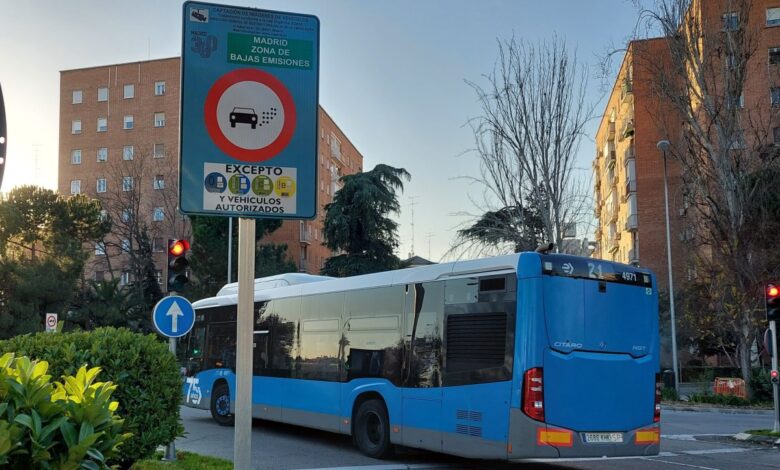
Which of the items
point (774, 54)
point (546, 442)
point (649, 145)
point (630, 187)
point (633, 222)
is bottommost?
point (546, 442)

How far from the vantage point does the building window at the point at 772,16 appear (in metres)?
46.4

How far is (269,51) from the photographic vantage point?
15.3 feet

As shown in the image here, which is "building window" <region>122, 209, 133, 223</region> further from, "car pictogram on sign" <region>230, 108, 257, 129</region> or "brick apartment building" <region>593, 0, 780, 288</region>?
"car pictogram on sign" <region>230, 108, 257, 129</region>

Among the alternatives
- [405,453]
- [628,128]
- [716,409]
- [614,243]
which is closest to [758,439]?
[405,453]

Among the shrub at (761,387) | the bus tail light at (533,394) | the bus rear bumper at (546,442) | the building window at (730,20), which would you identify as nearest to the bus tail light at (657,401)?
the bus rear bumper at (546,442)

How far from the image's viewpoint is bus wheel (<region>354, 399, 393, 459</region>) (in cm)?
1248

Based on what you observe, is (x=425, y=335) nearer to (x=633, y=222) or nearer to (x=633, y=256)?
(x=633, y=222)

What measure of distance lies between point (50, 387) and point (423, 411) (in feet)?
27.9

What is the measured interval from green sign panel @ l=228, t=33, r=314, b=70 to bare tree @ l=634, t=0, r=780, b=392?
27.7 meters

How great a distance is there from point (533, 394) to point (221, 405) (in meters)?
9.69

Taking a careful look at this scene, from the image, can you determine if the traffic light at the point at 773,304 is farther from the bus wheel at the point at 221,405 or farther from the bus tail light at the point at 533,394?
the bus wheel at the point at 221,405

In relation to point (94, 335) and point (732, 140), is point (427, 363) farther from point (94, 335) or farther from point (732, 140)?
point (732, 140)

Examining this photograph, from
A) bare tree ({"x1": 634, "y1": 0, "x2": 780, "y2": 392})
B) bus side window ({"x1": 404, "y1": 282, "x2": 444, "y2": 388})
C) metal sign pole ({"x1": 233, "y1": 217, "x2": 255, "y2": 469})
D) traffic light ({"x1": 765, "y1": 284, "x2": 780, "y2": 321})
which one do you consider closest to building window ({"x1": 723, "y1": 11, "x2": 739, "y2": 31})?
bare tree ({"x1": 634, "y1": 0, "x2": 780, "y2": 392})

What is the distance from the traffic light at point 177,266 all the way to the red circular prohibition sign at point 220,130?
8.26 meters
